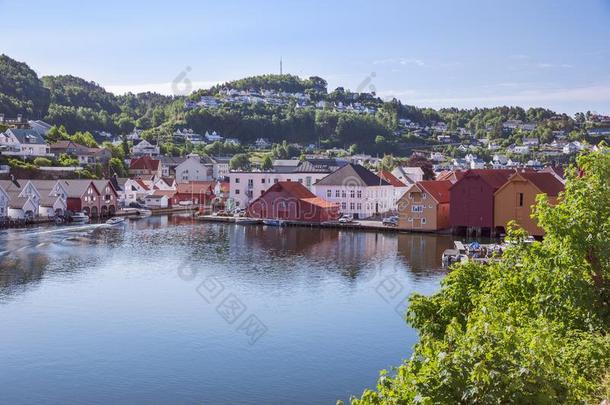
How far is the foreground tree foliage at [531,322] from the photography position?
5500 millimetres

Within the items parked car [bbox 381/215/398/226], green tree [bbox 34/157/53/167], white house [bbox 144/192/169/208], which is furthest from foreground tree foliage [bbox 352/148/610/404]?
green tree [bbox 34/157/53/167]

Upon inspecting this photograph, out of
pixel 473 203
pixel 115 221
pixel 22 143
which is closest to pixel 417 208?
pixel 473 203

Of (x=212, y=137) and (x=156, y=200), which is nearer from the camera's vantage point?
(x=156, y=200)

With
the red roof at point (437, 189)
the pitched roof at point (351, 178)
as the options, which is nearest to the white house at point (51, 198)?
the pitched roof at point (351, 178)

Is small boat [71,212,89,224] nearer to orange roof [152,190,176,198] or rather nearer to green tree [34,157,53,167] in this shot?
green tree [34,157,53,167]

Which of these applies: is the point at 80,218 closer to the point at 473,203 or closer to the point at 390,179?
the point at 390,179

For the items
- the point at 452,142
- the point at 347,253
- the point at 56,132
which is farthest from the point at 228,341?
the point at 452,142

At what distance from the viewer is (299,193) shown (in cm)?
4012

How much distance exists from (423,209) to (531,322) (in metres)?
27.7

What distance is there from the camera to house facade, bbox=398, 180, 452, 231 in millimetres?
35219

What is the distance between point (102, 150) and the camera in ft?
184

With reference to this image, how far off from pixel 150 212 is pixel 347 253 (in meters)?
21.4

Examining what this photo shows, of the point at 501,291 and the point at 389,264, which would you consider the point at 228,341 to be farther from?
the point at 389,264

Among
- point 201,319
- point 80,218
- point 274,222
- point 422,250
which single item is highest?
point 80,218
